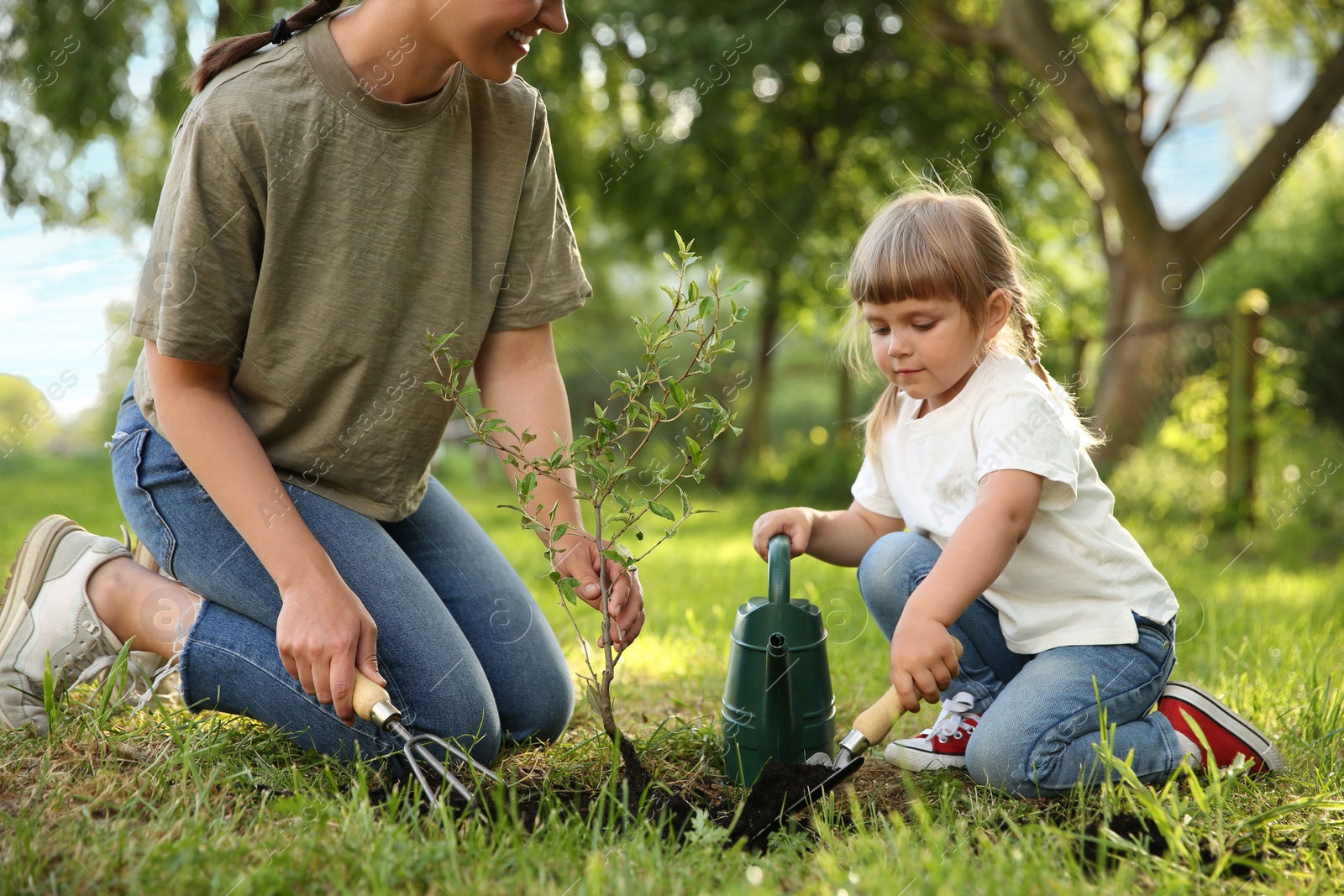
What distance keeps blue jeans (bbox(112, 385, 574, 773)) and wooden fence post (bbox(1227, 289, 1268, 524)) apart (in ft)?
13.8

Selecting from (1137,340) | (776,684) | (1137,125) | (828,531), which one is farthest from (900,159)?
(776,684)

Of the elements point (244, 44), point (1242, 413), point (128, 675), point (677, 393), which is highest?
point (244, 44)

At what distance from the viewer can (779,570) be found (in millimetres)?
1761

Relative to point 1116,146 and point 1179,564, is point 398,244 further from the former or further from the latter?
point 1116,146

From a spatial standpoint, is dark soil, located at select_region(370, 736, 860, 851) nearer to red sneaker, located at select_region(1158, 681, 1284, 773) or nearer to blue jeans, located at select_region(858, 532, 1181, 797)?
blue jeans, located at select_region(858, 532, 1181, 797)

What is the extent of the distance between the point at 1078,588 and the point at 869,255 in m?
0.73

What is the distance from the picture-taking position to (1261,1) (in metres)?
7.69

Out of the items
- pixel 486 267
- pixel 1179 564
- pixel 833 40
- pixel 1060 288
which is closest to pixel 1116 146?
pixel 833 40

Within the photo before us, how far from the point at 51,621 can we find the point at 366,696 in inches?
33.4

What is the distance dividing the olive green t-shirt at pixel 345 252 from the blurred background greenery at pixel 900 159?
2.97 metres

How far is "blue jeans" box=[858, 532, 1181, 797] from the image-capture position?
67.1 inches

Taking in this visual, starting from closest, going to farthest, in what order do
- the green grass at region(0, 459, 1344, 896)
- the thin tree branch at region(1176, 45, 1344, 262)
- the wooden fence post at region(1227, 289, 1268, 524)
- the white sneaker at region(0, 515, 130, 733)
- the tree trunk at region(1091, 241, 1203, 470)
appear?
the green grass at region(0, 459, 1344, 896) < the white sneaker at region(0, 515, 130, 733) < the wooden fence post at region(1227, 289, 1268, 524) < the thin tree branch at region(1176, 45, 1344, 262) < the tree trunk at region(1091, 241, 1203, 470)

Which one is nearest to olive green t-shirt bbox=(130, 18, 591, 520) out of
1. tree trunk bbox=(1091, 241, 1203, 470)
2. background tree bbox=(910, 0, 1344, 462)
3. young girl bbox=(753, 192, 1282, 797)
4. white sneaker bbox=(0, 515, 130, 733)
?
white sneaker bbox=(0, 515, 130, 733)

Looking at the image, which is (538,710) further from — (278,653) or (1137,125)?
(1137,125)
